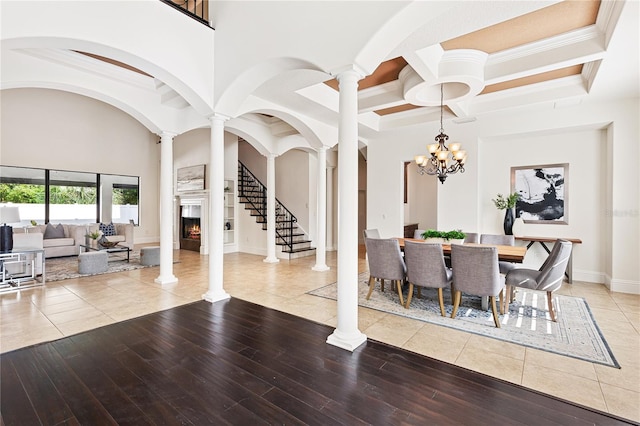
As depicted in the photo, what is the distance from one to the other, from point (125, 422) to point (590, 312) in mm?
4993

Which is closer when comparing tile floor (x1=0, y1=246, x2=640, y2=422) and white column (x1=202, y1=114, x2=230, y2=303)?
tile floor (x1=0, y1=246, x2=640, y2=422)

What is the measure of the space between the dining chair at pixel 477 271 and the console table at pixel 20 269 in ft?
19.9

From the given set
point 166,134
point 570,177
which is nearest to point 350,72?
point 166,134

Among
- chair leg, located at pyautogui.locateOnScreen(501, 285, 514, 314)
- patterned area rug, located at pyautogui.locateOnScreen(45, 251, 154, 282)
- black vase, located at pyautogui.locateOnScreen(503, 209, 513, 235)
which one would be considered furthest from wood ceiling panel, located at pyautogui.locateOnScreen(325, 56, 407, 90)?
patterned area rug, located at pyautogui.locateOnScreen(45, 251, 154, 282)

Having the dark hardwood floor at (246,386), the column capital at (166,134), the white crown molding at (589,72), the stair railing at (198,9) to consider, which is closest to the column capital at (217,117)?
the stair railing at (198,9)

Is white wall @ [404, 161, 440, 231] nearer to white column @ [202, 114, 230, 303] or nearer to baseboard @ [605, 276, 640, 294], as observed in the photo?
baseboard @ [605, 276, 640, 294]

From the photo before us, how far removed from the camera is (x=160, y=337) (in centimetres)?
307

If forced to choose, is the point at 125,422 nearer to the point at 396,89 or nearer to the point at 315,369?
the point at 315,369

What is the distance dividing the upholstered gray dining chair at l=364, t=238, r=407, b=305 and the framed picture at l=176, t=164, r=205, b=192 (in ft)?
21.6

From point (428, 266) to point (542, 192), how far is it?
362 cm

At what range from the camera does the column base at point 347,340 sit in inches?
112

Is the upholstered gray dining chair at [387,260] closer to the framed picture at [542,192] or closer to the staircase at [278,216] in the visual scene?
the framed picture at [542,192]

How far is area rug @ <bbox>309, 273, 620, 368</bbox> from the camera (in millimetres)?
2902

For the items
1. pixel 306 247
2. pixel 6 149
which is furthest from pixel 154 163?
pixel 306 247
